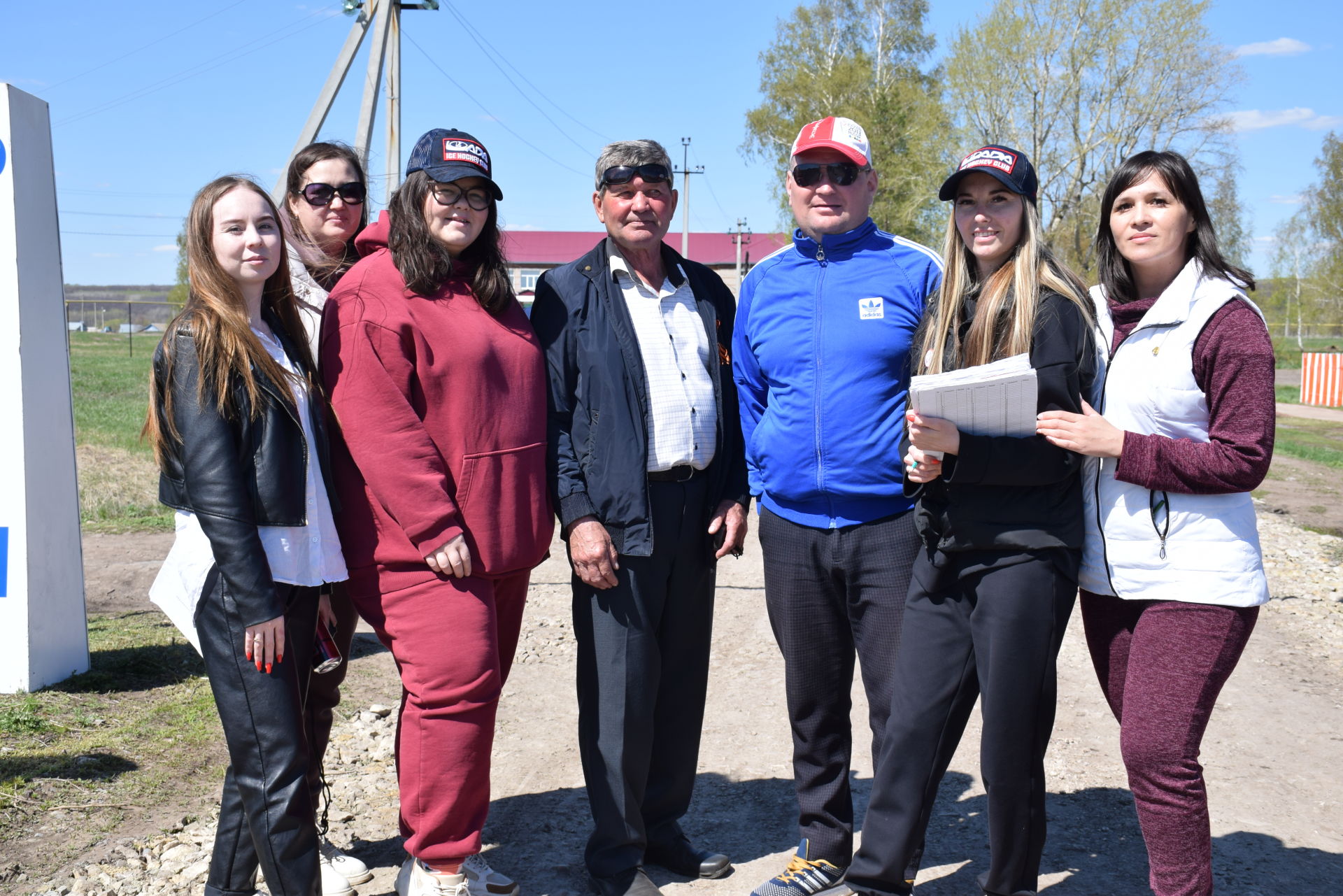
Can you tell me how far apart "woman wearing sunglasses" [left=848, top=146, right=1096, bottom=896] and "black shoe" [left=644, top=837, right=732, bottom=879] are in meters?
0.61

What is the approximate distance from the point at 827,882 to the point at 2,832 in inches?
117

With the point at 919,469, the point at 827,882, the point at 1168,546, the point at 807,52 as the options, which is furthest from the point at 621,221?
the point at 807,52

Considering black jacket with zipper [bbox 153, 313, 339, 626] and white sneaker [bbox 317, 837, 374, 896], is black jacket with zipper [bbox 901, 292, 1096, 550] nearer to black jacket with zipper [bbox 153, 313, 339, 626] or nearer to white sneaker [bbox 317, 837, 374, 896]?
black jacket with zipper [bbox 153, 313, 339, 626]

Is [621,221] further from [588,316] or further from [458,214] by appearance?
[458,214]

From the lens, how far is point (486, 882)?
336cm

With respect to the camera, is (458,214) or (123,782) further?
(123,782)

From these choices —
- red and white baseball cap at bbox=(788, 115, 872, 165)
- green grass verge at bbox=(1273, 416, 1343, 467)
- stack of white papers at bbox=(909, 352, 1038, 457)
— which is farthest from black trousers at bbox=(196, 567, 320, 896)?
green grass verge at bbox=(1273, 416, 1343, 467)

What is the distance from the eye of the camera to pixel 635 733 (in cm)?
347

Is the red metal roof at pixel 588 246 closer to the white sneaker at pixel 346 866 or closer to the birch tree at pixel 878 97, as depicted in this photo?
the birch tree at pixel 878 97

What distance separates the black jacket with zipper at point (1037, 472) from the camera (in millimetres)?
2795

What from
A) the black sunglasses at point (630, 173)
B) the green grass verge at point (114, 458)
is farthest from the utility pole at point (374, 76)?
the black sunglasses at point (630, 173)

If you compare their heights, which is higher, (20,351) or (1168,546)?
(20,351)

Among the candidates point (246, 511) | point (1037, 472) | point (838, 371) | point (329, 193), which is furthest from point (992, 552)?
point (329, 193)

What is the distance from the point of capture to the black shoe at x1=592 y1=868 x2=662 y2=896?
11.1ft
